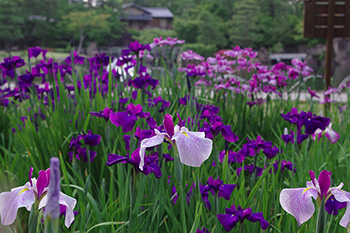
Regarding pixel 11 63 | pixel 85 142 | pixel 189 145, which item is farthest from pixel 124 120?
pixel 11 63

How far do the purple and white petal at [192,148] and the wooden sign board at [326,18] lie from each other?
5.82m

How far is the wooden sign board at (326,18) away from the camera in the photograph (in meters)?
6.14

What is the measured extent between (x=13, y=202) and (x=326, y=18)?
632cm

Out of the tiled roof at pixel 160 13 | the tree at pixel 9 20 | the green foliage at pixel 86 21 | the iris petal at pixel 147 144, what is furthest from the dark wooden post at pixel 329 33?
the tiled roof at pixel 160 13

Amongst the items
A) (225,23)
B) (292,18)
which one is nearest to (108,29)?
(225,23)

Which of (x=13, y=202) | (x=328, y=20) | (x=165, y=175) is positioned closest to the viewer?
(x=13, y=202)

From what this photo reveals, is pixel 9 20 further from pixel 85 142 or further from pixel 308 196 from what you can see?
pixel 308 196

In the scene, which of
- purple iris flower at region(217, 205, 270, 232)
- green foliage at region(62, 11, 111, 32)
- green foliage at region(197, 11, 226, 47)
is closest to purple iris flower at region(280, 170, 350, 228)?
purple iris flower at region(217, 205, 270, 232)

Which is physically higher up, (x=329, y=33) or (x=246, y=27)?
(x=246, y=27)

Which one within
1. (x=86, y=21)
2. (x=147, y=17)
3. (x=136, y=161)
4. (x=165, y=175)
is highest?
(x=147, y=17)

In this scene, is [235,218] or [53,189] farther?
[235,218]

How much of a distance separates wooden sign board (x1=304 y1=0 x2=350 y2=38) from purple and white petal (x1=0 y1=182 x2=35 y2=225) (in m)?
6.11

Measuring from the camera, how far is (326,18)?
6.29 m

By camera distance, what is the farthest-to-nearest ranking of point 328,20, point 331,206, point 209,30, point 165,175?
point 209,30 < point 328,20 < point 165,175 < point 331,206
